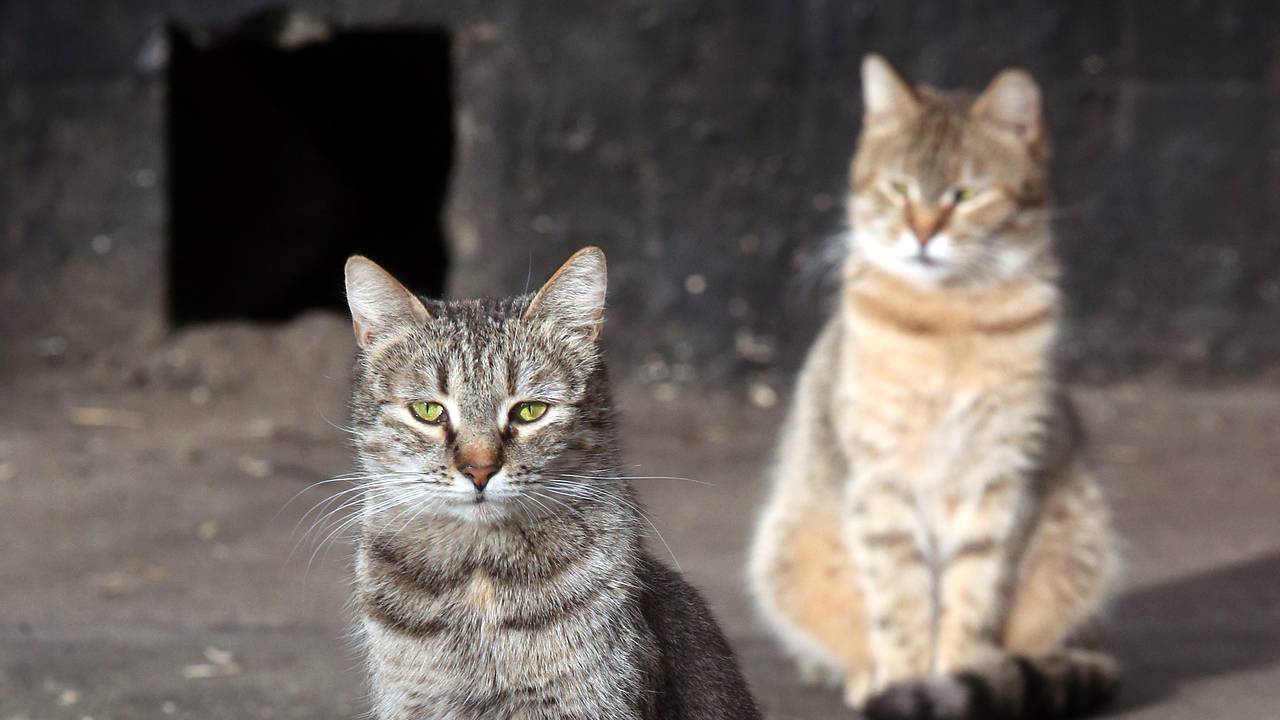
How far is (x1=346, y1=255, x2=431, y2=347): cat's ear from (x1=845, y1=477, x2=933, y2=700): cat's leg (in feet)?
4.55

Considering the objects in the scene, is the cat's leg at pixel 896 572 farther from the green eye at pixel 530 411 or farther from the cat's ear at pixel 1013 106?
the green eye at pixel 530 411

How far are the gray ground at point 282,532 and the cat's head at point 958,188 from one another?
3.78 feet

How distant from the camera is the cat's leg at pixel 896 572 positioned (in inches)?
143

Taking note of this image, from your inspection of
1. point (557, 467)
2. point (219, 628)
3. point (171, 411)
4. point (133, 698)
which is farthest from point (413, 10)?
point (557, 467)

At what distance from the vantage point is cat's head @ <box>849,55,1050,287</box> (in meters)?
3.65

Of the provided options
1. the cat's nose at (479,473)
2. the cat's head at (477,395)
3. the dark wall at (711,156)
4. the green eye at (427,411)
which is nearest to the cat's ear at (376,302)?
the cat's head at (477,395)

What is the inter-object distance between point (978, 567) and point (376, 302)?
66.8 inches

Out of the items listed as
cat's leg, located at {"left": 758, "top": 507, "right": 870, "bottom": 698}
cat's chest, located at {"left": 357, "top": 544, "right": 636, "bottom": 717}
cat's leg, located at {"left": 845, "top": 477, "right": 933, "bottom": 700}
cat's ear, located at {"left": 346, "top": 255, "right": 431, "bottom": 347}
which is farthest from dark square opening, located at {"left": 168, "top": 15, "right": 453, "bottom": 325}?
cat's chest, located at {"left": 357, "top": 544, "right": 636, "bottom": 717}

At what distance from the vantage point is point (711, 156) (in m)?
6.61

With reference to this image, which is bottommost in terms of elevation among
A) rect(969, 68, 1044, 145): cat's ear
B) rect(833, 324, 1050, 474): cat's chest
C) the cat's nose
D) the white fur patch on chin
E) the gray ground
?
the gray ground

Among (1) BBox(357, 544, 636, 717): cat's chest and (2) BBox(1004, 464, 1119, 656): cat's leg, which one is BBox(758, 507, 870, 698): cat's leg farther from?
(1) BBox(357, 544, 636, 717): cat's chest

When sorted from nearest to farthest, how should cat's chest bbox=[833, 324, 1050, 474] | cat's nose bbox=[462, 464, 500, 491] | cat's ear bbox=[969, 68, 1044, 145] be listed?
cat's nose bbox=[462, 464, 500, 491] → cat's chest bbox=[833, 324, 1050, 474] → cat's ear bbox=[969, 68, 1044, 145]

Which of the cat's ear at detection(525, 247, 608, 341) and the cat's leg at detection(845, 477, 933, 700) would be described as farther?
the cat's leg at detection(845, 477, 933, 700)

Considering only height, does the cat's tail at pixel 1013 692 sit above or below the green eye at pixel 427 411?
below
